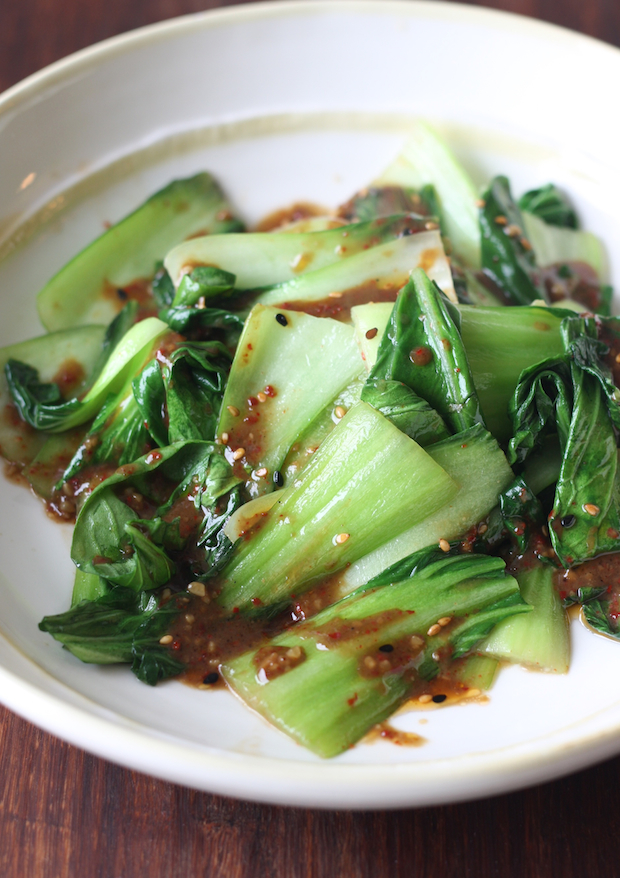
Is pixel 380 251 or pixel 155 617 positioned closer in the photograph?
pixel 155 617

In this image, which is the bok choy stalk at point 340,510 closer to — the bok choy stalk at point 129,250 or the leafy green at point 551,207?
the bok choy stalk at point 129,250

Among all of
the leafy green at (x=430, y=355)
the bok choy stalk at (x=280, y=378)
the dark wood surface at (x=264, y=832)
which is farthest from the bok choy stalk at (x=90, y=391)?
the dark wood surface at (x=264, y=832)

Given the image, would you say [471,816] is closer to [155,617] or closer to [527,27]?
[155,617]

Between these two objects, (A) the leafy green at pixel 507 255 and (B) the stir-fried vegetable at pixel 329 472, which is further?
(A) the leafy green at pixel 507 255

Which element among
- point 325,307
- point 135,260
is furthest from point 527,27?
point 135,260

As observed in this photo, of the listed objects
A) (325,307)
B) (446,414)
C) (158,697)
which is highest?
(325,307)

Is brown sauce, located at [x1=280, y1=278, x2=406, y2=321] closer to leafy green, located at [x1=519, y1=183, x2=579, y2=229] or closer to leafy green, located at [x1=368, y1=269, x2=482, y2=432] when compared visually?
leafy green, located at [x1=368, y1=269, x2=482, y2=432]

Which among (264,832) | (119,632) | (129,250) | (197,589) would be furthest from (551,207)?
(264,832)

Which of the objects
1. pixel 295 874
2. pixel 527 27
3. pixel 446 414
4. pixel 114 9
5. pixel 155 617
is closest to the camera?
pixel 295 874

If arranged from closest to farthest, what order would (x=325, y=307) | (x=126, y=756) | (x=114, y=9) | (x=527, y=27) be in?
(x=126, y=756) < (x=325, y=307) < (x=527, y=27) < (x=114, y=9)
